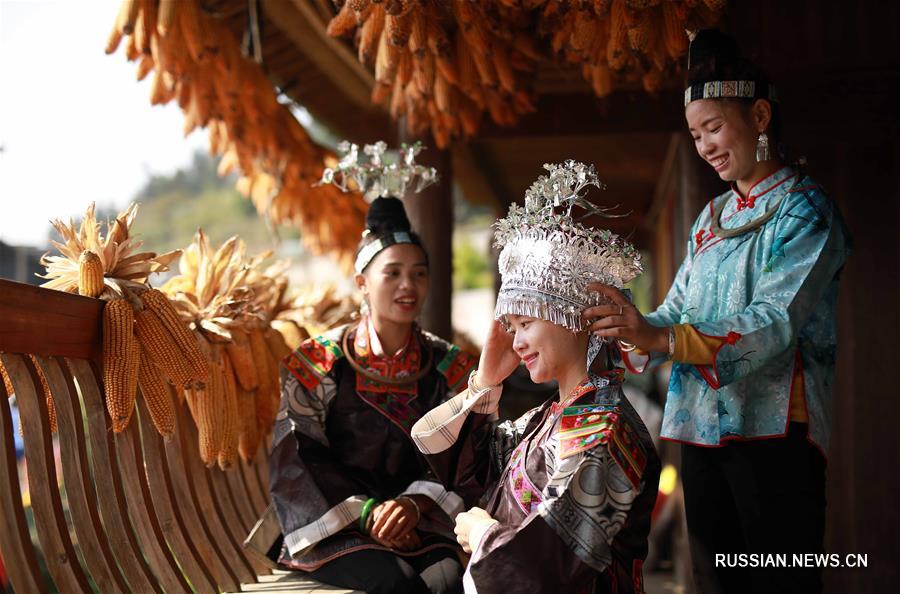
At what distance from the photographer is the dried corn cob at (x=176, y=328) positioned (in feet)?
11.0

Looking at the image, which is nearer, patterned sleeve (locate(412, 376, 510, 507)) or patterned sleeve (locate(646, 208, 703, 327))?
patterned sleeve (locate(412, 376, 510, 507))

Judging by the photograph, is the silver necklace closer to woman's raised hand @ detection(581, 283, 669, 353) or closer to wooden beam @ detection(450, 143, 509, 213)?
woman's raised hand @ detection(581, 283, 669, 353)

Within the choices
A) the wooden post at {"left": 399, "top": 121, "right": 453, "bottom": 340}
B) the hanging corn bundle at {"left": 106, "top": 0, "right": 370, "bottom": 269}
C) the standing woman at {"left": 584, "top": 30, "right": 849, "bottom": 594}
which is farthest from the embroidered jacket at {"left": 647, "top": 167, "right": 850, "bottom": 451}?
the hanging corn bundle at {"left": 106, "top": 0, "right": 370, "bottom": 269}

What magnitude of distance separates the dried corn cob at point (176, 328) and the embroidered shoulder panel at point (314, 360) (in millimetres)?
472

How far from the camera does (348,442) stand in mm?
3805

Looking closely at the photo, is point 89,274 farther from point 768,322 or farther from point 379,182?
point 768,322

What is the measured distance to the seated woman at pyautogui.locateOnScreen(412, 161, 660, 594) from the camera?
7.94 feet

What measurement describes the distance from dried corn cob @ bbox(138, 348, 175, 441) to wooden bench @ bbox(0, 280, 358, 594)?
140mm

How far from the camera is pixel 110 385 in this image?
3.12 m

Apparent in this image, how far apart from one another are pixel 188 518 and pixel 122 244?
1.08m

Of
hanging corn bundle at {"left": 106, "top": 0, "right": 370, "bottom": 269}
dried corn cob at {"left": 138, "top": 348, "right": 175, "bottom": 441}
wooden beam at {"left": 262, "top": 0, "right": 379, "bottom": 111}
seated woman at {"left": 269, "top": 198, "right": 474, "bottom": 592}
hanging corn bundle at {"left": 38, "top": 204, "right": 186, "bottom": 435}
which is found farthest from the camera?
wooden beam at {"left": 262, "top": 0, "right": 379, "bottom": 111}

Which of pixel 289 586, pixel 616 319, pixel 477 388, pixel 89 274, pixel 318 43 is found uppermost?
pixel 318 43

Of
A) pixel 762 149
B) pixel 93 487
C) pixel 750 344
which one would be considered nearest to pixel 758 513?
pixel 750 344

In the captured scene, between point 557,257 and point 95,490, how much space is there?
6.35ft
